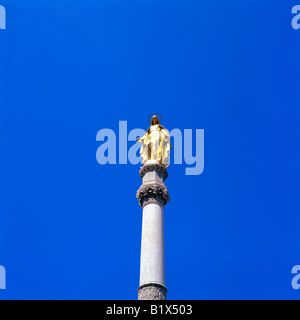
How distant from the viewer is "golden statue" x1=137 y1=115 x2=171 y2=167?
82.2 ft

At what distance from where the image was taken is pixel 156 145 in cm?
2527

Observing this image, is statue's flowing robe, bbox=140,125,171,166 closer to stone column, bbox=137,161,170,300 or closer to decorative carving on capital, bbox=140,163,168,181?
decorative carving on capital, bbox=140,163,168,181

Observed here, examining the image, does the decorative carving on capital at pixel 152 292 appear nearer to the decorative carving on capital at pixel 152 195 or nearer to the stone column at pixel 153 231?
the stone column at pixel 153 231

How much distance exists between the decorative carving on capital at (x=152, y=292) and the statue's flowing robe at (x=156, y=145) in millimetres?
6552

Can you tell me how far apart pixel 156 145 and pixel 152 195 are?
10.2 feet

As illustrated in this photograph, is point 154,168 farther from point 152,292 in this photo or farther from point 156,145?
point 152,292

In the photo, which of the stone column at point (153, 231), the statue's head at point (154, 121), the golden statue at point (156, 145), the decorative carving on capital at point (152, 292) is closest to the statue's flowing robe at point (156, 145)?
the golden statue at point (156, 145)

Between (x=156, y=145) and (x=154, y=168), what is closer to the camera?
(x=154, y=168)

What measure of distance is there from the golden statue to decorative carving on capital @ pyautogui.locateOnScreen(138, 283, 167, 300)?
6.50 metres

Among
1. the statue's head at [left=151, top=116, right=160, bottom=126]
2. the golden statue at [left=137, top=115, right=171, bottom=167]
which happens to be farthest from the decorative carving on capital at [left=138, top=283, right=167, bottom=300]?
the statue's head at [left=151, top=116, right=160, bottom=126]

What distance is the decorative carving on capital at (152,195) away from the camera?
2284cm

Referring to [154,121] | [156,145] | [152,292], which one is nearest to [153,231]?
[152,292]
